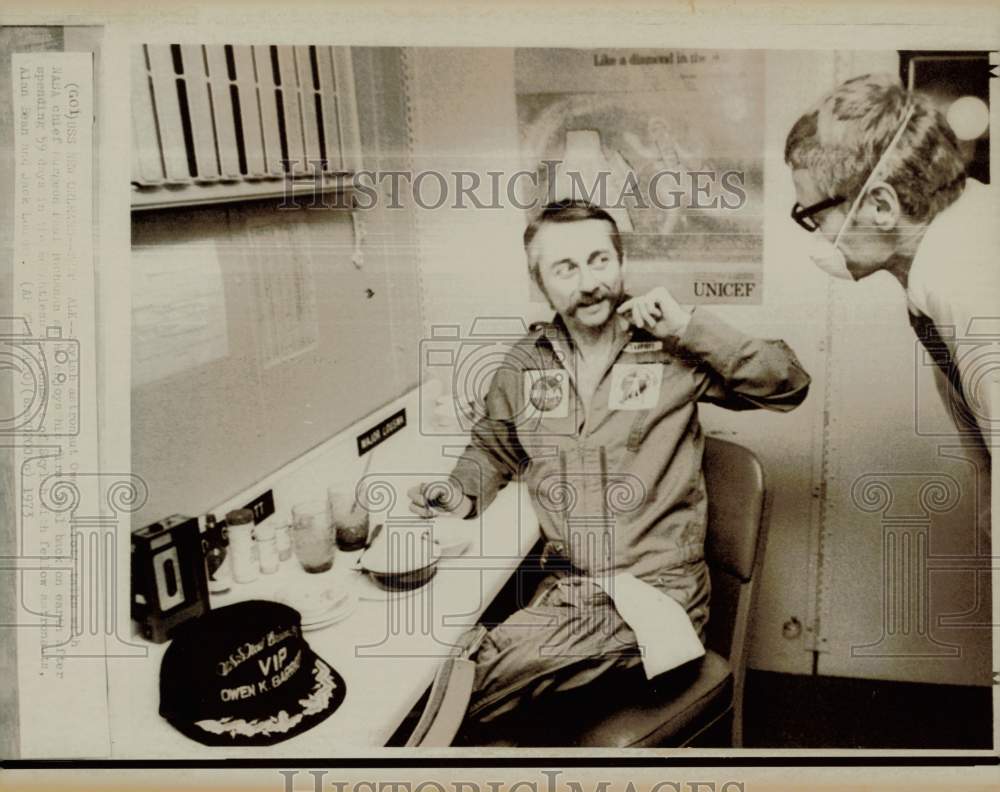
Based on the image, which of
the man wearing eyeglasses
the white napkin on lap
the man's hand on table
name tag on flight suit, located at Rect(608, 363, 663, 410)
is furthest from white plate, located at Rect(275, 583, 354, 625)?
the man wearing eyeglasses

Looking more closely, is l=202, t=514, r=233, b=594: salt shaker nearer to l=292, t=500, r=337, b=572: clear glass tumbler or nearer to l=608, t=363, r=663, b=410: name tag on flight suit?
l=292, t=500, r=337, b=572: clear glass tumbler

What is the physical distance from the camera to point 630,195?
3.37ft

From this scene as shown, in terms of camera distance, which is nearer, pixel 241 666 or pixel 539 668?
pixel 241 666

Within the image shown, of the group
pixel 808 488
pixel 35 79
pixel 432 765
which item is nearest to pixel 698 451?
pixel 808 488

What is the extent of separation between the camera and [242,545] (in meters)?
1.02

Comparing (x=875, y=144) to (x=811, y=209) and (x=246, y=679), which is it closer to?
(x=811, y=209)

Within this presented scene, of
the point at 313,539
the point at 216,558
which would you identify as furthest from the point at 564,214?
the point at 216,558

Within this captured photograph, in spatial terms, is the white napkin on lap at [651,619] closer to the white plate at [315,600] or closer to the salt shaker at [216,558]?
the white plate at [315,600]

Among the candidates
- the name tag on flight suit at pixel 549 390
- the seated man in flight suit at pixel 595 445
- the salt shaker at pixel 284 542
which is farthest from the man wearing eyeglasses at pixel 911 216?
the salt shaker at pixel 284 542

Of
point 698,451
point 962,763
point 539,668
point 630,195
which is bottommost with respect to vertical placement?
point 962,763

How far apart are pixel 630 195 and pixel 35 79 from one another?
827mm

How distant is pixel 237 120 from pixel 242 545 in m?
0.58

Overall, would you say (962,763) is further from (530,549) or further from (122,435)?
(122,435)

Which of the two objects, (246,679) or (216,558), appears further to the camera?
(216,558)
